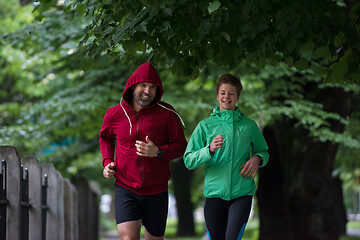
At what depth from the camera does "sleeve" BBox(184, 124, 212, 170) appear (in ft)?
16.8

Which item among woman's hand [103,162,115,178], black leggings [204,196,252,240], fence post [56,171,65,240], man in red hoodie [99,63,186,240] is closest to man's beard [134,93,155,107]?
man in red hoodie [99,63,186,240]

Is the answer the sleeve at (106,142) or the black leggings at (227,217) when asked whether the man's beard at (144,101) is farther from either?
the black leggings at (227,217)

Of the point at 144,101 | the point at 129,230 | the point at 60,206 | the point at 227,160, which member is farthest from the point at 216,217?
the point at 60,206

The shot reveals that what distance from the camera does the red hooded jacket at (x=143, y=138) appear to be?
5344mm

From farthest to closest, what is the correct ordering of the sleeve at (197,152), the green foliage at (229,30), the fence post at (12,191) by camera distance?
1. the fence post at (12,191)
2. the sleeve at (197,152)
3. the green foliage at (229,30)

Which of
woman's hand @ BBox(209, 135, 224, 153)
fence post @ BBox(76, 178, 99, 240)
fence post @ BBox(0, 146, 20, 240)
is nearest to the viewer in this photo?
woman's hand @ BBox(209, 135, 224, 153)

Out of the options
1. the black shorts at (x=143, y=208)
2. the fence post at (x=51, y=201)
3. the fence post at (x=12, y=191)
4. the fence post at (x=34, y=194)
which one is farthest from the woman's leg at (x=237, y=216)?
the fence post at (x=51, y=201)

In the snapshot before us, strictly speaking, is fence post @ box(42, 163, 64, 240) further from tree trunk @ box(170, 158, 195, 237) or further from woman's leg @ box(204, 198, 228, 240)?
tree trunk @ box(170, 158, 195, 237)

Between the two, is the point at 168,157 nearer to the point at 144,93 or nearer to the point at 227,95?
the point at 144,93

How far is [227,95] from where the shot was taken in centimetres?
532

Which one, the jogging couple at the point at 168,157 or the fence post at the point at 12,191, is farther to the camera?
the fence post at the point at 12,191

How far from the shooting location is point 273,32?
507cm

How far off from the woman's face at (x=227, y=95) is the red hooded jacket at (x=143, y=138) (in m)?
0.43

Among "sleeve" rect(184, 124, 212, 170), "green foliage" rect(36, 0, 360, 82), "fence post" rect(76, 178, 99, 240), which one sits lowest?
"fence post" rect(76, 178, 99, 240)
